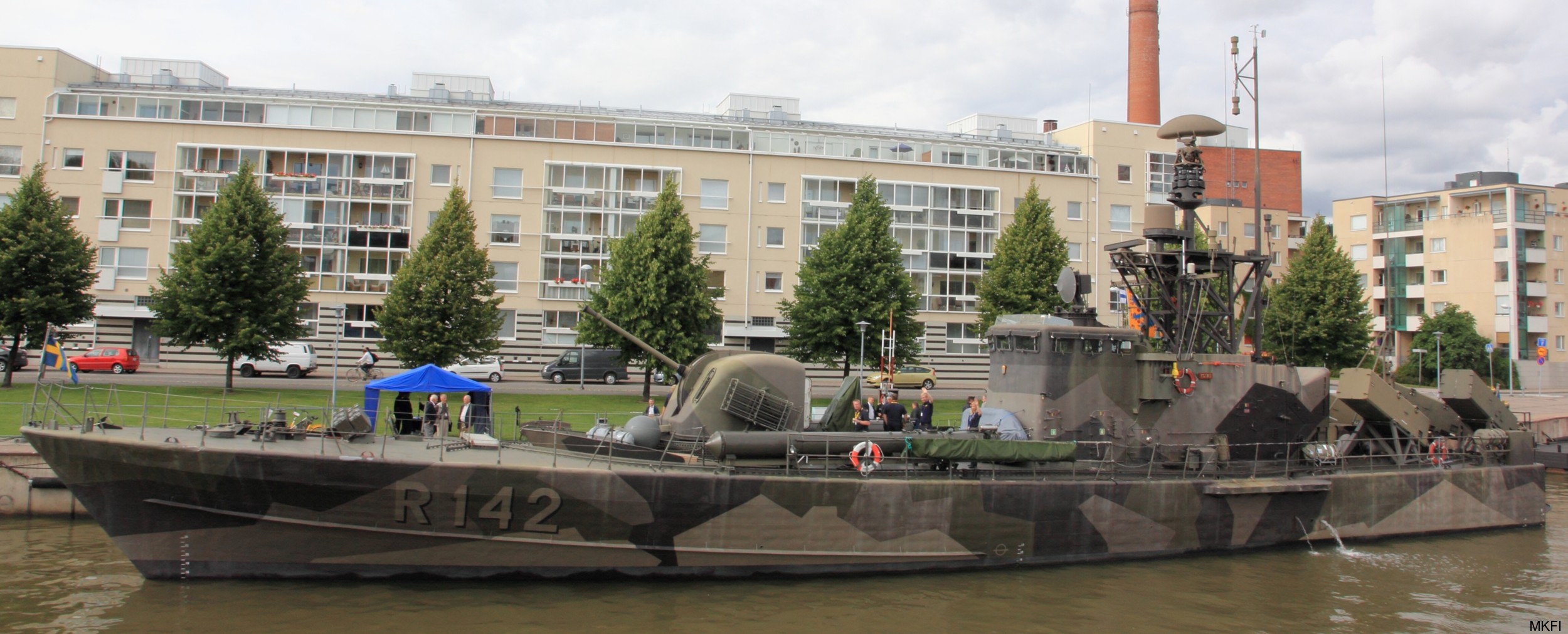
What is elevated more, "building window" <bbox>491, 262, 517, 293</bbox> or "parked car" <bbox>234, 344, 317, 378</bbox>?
"building window" <bbox>491, 262, 517, 293</bbox>

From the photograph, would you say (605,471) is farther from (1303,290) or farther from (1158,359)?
(1303,290)

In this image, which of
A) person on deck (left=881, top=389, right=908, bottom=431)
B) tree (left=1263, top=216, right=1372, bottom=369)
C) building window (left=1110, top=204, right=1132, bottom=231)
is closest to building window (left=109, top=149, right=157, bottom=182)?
person on deck (left=881, top=389, right=908, bottom=431)

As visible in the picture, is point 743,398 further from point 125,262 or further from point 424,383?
point 125,262

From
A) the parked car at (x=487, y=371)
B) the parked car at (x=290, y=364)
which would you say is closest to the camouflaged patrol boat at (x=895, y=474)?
the parked car at (x=487, y=371)

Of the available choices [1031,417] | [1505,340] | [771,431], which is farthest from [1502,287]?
[771,431]

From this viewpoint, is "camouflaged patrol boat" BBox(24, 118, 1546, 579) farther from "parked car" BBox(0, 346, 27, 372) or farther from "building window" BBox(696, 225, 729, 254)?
"parked car" BBox(0, 346, 27, 372)

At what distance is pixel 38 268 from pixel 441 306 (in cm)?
1273

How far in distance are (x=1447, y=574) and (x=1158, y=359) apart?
5866mm

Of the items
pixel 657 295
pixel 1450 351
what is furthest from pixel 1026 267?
pixel 1450 351

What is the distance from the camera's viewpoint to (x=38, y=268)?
31.4 meters

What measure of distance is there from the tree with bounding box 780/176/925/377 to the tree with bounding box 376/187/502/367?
37.5 feet

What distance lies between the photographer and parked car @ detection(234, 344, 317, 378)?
129 feet

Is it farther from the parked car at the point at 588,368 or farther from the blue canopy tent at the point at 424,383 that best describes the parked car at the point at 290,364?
the blue canopy tent at the point at 424,383

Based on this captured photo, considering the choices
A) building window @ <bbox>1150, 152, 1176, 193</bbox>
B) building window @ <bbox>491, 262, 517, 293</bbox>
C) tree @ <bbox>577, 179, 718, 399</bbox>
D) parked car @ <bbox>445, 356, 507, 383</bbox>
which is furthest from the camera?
building window @ <bbox>1150, 152, 1176, 193</bbox>
